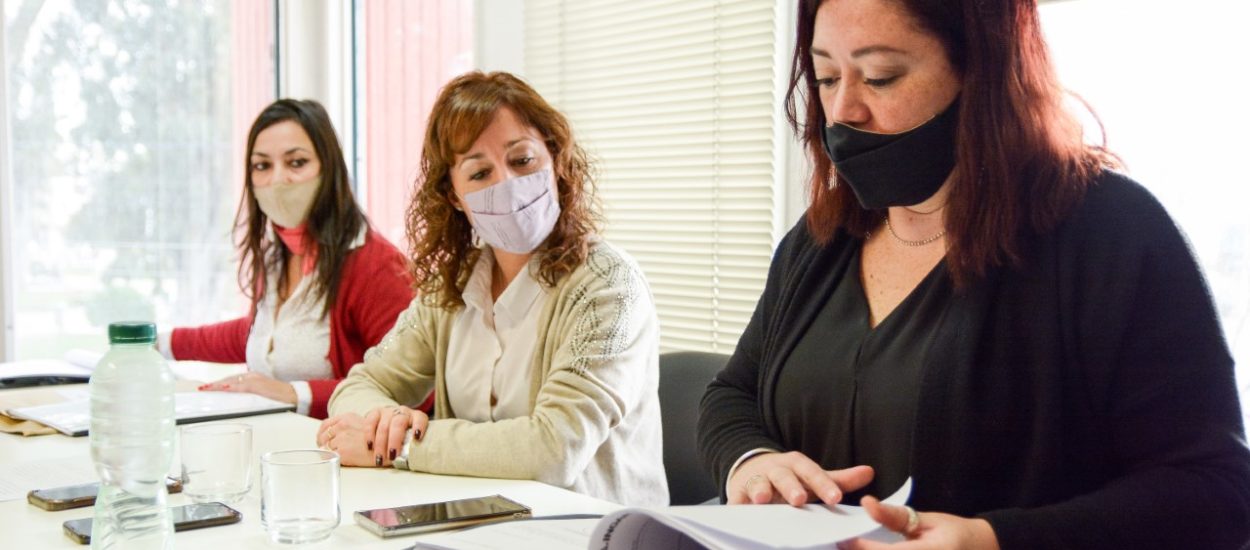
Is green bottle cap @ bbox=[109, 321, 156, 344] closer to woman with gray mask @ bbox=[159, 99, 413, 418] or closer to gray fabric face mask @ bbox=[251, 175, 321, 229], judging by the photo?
woman with gray mask @ bbox=[159, 99, 413, 418]

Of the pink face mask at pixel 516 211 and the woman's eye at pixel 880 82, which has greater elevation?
the woman's eye at pixel 880 82

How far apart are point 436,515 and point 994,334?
70 centimetres

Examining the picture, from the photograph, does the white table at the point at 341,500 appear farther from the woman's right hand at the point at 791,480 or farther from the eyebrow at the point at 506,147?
the eyebrow at the point at 506,147

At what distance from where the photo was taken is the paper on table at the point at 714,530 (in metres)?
0.89

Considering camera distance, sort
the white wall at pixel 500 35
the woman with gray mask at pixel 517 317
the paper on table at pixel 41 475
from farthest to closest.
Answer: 1. the white wall at pixel 500 35
2. the woman with gray mask at pixel 517 317
3. the paper on table at pixel 41 475

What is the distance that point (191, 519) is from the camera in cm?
136

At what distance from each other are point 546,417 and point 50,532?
0.71 metres

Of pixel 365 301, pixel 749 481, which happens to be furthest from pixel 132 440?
pixel 365 301

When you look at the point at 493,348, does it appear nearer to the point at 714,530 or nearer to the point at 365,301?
the point at 365,301

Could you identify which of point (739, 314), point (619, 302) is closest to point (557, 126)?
point (619, 302)

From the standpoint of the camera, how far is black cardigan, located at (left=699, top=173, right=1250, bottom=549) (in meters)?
1.05

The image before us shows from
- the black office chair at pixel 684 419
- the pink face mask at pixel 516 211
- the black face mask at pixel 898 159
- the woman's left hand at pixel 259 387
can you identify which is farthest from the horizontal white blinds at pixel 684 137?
the black face mask at pixel 898 159

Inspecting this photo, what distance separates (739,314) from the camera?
2.60 meters

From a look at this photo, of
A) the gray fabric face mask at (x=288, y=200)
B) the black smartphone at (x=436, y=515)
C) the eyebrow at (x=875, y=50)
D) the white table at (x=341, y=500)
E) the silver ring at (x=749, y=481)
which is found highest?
the eyebrow at (x=875, y=50)
